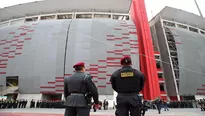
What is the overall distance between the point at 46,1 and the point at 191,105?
34.2m

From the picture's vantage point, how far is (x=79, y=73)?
11.4ft

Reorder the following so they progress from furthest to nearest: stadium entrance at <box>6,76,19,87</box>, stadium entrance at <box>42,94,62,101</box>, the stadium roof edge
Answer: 1. the stadium roof edge
2. stadium entrance at <box>6,76,19,87</box>
3. stadium entrance at <box>42,94,62,101</box>

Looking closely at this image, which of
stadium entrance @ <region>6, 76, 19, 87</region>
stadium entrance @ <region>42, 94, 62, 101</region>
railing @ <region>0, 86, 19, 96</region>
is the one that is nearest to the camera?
railing @ <region>0, 86, 19, 96</region>

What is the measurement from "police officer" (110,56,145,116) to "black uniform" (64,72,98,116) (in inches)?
18.5

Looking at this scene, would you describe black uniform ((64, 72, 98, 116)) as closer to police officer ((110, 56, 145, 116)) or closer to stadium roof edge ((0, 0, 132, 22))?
police officer ((110, 56, 145, 116))

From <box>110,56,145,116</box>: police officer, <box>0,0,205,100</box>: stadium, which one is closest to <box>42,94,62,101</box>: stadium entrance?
<box>0,0,205,100</box>: stadium

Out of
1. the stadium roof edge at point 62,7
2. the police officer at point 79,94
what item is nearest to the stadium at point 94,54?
the stadium roof edge at point 62,7

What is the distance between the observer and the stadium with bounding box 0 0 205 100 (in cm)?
2848

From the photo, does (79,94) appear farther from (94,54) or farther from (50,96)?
(50,96)

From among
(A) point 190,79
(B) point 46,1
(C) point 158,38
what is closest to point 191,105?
(A) point 190,79

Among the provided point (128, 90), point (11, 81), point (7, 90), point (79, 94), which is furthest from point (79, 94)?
point (11, 81)

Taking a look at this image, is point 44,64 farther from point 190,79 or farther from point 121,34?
point 190,79

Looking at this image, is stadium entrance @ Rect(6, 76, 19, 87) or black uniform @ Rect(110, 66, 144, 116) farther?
stadium entrance @ Rect(6, 76, 19, 87)

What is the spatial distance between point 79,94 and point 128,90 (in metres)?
0.94
